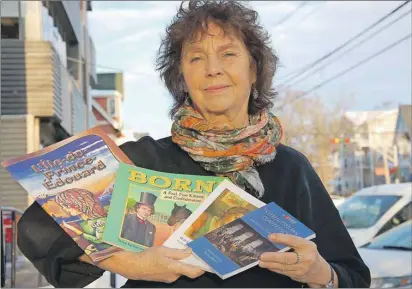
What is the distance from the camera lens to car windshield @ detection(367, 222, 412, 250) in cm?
691

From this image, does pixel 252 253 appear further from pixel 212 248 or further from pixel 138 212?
pixel 138 212

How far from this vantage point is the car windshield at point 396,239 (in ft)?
Result: 22.7

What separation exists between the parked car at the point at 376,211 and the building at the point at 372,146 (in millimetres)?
35875

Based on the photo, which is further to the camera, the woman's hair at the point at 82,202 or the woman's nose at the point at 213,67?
the woman's nose at the point at 213,67

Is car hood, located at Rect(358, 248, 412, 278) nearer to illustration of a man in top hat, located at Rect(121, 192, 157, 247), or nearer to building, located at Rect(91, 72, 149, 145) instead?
illustration of a man in top hat, located at Rect(121, 192, 157, 247)

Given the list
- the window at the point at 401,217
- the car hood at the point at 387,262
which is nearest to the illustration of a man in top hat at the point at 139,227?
the car hood at the point at 387,262

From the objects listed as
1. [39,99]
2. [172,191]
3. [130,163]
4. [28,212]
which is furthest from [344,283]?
[39,99]

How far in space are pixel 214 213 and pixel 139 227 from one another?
0.21 meters

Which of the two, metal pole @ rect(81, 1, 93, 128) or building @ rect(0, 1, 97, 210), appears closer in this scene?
building @ rect(0, 1, 97, 210)

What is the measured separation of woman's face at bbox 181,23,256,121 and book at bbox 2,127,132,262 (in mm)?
416

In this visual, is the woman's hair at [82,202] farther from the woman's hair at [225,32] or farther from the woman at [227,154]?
the woman's hair at [225,32]

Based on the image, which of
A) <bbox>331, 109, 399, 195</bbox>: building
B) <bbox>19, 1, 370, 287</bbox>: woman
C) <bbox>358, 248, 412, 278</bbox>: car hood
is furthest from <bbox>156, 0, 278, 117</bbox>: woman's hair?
<bbox>331, 109, 399, 195</bbox>: building

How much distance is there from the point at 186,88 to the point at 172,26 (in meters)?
0.22

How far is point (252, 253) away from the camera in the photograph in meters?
1.66
